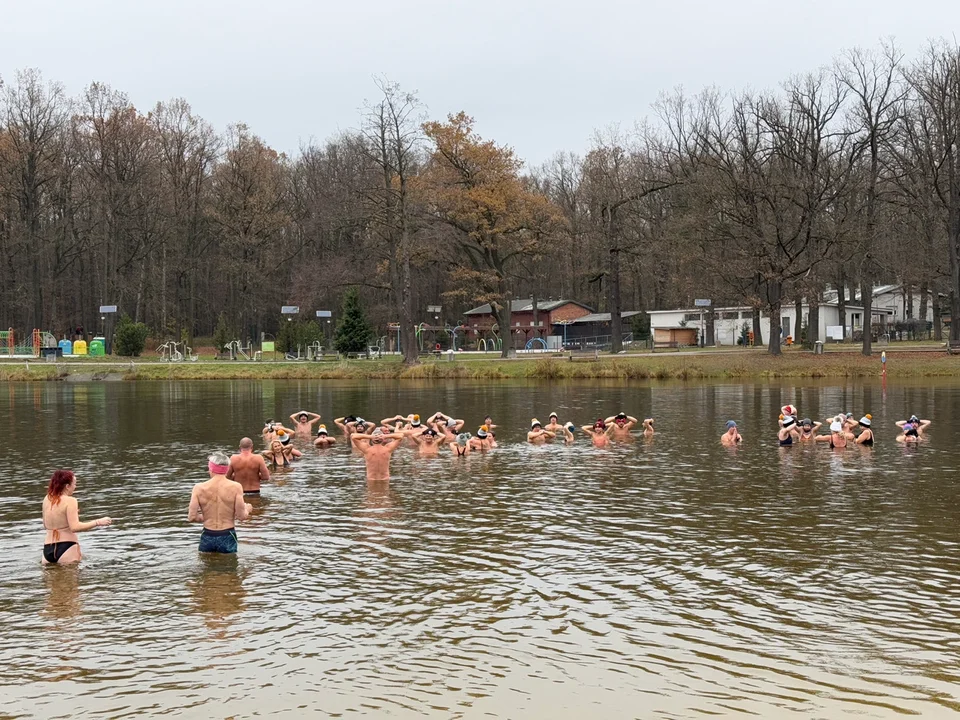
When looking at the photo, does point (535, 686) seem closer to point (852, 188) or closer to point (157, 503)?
point (157, 503)

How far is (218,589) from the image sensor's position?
504 inches

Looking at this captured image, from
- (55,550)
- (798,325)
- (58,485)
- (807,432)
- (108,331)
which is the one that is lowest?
(55,550)

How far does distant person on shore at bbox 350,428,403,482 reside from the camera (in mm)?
21114

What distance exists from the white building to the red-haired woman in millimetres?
75223

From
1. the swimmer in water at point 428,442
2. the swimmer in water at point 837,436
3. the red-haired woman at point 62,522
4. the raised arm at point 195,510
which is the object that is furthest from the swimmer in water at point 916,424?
the red-haired woman at point 62,522

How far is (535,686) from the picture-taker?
A: 9.35 meters

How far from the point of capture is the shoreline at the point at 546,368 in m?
57.4

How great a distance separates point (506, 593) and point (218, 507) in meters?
4.62

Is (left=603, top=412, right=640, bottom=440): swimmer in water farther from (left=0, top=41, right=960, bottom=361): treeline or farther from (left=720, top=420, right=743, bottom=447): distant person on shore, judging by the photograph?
(left=0, top=41, right=960, bottom=361): treeline

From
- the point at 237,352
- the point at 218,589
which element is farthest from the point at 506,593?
the point at 237,352

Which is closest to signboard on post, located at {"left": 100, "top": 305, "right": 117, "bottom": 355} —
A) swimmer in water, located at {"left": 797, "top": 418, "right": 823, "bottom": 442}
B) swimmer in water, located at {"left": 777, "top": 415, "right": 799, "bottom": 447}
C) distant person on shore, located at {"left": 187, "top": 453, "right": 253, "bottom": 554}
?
swimmer in water, located at {"left": 797, "top": 418, "right": 823, "bottom": 442}

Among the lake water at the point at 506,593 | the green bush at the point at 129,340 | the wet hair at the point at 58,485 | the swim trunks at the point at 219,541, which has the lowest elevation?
the lake water at the point at 506,593

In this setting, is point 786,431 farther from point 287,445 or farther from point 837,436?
point 287,445

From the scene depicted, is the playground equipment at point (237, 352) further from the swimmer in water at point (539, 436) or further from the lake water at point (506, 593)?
the lake water at point (506, 593)
